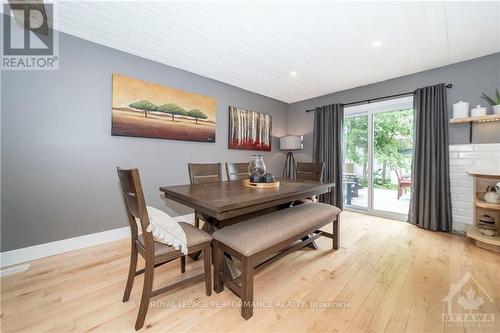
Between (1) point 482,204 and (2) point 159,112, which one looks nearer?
(1) point 482,204

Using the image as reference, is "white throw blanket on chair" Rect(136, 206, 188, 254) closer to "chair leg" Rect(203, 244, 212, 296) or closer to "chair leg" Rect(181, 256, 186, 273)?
"chair leg" Rect(203, 244, 212, 296)

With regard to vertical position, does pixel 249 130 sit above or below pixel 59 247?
above

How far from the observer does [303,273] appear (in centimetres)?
181

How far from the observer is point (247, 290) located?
131 centimetres

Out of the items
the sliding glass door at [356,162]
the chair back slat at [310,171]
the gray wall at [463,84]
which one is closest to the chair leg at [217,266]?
the chair back slat at [310,171]

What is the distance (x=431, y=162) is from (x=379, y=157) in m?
0.81

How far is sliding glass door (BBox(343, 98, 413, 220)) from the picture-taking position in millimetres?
3365

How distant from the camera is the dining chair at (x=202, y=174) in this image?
232 cm

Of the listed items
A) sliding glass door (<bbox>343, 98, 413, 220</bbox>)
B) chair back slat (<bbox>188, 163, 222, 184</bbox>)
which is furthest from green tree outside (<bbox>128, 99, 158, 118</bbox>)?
sliding glass door (<bbox>343, 98, 413, 220</bbox>)

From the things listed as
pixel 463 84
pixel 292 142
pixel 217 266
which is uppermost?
pixel 463 84

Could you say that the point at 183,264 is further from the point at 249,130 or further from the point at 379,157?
the point at 379,157

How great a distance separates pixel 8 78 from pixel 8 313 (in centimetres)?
205

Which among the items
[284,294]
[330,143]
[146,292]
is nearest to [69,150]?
[146,292]

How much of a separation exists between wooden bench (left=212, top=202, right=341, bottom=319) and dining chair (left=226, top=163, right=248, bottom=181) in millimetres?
902
